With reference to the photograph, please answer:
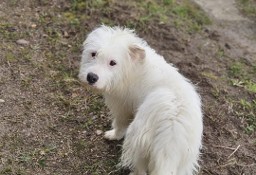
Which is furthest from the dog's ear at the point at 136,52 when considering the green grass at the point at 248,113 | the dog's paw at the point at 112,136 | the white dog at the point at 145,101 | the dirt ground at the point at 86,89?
the green grass at the point at 248,113

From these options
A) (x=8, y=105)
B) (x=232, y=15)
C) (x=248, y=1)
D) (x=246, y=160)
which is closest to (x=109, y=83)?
(x=8, y=105)

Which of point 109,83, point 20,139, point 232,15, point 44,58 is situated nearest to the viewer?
point 109,83

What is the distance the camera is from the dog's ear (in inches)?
143

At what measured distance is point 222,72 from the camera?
5355 millimetres

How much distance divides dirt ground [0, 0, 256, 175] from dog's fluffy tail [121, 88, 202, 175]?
2.44 ft

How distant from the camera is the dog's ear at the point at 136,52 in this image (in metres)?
3.63

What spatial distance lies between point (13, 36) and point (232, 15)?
3.47 metres

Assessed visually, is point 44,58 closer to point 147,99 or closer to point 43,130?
point 43,130

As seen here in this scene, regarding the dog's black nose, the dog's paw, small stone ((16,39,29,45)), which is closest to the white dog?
the dog's black nose

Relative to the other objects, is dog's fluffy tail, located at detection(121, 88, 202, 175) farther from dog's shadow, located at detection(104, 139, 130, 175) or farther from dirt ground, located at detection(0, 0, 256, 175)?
dirt ground, located at detection(0, 0, 256, 175)

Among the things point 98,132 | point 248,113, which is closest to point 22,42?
point 98,132

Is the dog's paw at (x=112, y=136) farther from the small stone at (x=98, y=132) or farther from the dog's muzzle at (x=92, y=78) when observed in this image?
the dog's muzzle at (x=92, y=78)

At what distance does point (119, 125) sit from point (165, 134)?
42.8 inches

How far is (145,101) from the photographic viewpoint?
3459 mm
